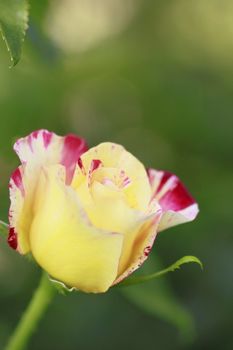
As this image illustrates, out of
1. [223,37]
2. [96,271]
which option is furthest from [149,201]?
[223,37]

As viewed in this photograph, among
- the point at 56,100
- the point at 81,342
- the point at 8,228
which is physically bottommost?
the point at 81,342

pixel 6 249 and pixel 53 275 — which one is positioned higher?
pixel 53 275

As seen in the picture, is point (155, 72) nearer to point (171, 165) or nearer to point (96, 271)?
point (171, 165)

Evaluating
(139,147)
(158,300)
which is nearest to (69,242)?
(158,300)

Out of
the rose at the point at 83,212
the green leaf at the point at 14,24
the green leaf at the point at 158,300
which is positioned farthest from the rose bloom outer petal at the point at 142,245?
the green leaf at the point at 158,300

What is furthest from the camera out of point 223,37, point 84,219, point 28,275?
point 223,37

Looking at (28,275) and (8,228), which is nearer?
(8,228)

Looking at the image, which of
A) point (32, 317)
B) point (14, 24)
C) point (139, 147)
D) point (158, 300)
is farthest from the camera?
point (139, 147)

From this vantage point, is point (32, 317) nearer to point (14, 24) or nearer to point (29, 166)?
point (29, 166)
